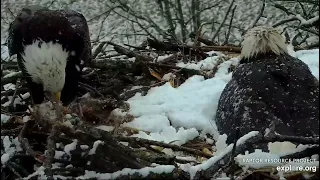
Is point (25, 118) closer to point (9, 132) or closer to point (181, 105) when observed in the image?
point (9, 132)

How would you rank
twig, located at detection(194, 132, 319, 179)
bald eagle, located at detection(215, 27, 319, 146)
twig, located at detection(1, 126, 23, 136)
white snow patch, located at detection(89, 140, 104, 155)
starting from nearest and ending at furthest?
1. twig, located at detection(194, 132, 319, 179)
2. white snow patch, located at detection(89, 140, 104, 155)
3. bald eagle, located at detection(215, 27, 319, 146)
4. twig, located at detection(1, 126, 23, 136)

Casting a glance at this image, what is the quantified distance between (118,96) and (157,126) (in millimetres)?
463

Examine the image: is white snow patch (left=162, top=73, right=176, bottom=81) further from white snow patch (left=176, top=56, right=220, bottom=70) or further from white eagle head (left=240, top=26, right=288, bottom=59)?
white eagle head (left=240, top=26, right=288, bottom=59)

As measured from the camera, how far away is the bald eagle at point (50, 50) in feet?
9.06

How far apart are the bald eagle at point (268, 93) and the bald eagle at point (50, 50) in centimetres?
89

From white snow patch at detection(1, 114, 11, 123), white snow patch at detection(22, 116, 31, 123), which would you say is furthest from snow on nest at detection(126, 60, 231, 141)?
white snow patch at detection(1, 114, 11, 123)

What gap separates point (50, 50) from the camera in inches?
110

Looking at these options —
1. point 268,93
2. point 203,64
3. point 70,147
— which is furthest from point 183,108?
point 70,147

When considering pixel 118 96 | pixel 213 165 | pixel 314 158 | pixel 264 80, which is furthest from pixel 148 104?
pixel 314 158

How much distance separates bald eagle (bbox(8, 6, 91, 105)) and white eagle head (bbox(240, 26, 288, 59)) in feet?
3.31

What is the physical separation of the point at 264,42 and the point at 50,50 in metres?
1.14

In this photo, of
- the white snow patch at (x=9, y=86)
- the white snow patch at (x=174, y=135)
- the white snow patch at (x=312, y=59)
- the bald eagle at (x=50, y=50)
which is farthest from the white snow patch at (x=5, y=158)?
the white snow patch at (x=312, y=59)

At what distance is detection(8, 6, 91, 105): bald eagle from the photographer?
109 inches

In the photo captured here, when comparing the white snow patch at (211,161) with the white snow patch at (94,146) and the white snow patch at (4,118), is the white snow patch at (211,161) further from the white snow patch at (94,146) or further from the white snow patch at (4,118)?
the white snow patch at (4,118)
